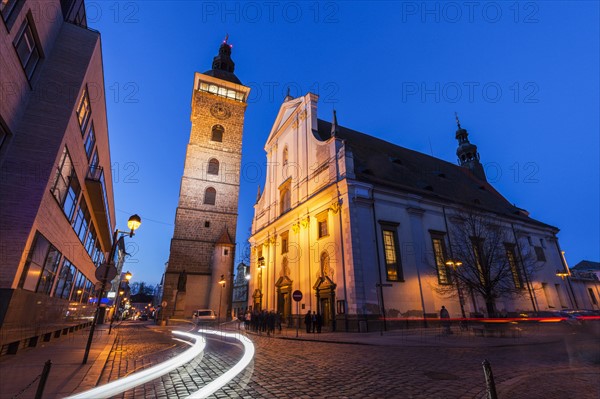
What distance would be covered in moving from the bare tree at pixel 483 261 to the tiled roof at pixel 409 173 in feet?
9.28

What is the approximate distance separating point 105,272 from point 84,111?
8.64m

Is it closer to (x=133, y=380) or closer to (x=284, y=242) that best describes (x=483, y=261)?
(x=284, y=242)

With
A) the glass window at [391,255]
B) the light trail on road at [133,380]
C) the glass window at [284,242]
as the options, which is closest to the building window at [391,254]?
the glass window at [391,255]

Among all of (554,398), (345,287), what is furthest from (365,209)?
(554,398)

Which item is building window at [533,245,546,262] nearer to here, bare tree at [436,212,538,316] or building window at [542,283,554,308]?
bare tree at [436,212,538,316]

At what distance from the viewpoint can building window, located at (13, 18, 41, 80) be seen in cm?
909

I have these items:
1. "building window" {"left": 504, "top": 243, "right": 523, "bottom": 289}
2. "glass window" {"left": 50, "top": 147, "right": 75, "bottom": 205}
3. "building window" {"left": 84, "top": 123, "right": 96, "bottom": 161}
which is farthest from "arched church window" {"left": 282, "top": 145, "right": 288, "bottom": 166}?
"building window" {"left": 504, "top": 243, "right": 523, "bottom": 289}

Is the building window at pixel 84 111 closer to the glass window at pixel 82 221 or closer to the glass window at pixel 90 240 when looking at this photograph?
the glass window at pixel 82 221

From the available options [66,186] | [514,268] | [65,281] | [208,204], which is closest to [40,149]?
[66,186]

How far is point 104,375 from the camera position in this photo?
268 inches

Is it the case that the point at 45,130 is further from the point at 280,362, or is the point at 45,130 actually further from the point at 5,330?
the point at 280,362

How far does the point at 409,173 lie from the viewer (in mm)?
30281

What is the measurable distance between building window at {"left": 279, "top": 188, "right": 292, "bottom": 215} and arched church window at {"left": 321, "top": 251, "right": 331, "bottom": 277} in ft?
28.1

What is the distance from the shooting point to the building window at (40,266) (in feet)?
30.8
